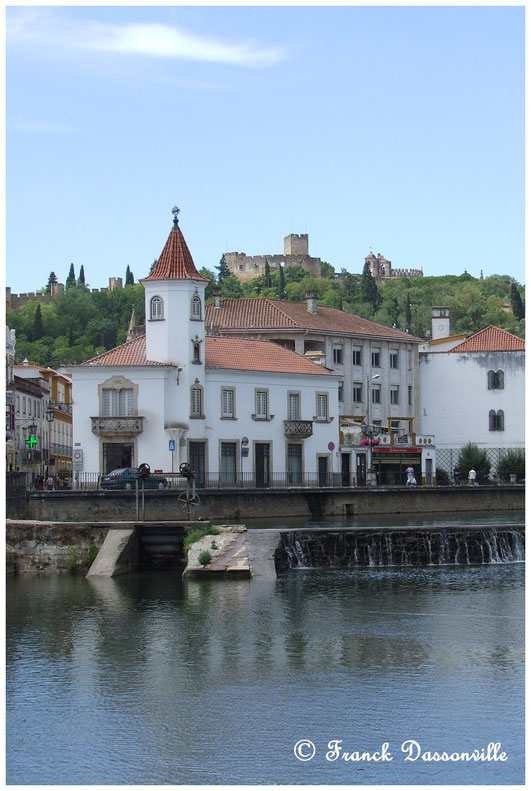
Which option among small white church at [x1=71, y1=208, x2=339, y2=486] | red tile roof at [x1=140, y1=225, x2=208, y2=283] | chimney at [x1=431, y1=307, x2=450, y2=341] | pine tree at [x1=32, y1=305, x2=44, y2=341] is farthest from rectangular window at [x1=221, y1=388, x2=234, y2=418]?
pine tree at [x1=32, y1=305, x2=44, y2=341]

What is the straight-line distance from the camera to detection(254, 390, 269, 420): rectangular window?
245 feet

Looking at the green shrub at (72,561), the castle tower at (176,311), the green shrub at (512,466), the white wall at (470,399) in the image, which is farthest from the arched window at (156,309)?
the white wall at (470,399)

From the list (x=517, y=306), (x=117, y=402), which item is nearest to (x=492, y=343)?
(x=117, y=402)

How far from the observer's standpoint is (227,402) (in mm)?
73562

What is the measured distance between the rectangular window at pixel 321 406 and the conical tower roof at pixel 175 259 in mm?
10859

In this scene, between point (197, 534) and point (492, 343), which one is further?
point (492, 343)

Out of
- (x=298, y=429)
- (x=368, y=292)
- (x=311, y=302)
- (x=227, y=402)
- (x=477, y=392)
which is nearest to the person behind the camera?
(x=227, y=402)

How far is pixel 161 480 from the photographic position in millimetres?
66625

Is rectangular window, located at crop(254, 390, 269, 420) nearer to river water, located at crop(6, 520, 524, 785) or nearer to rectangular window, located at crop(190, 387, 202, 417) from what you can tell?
rectangular window, located at crop(190, 387, 202, 417)

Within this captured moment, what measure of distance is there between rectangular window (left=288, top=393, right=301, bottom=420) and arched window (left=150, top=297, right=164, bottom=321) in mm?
9178

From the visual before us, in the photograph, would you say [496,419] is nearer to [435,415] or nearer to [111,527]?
[435,415]

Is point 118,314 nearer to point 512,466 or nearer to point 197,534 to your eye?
point 512,466

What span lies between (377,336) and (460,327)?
80.3 meters

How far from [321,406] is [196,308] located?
1043cm
